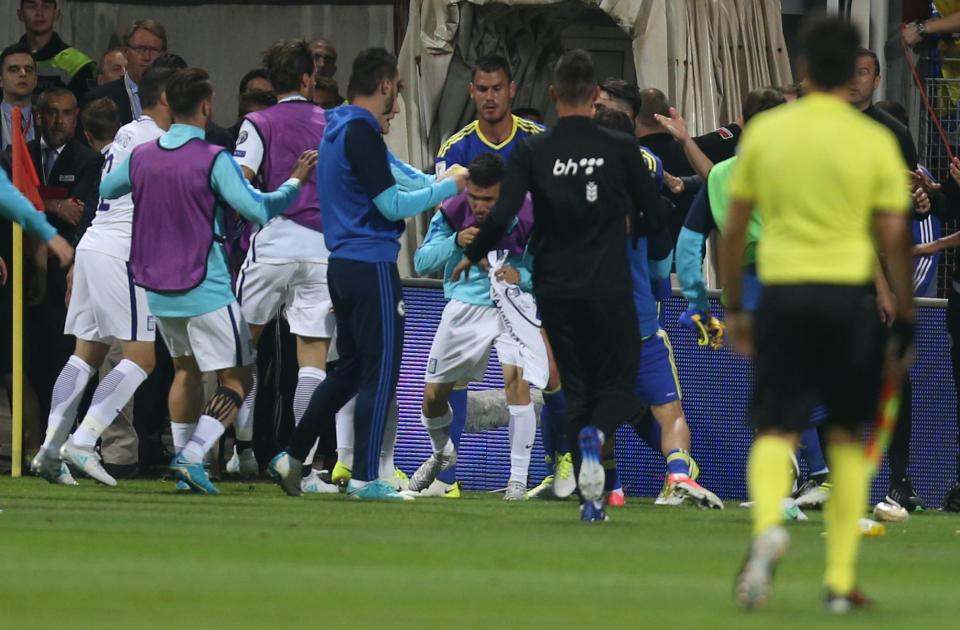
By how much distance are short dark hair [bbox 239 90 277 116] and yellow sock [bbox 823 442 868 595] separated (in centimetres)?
810

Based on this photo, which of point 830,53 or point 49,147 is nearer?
point 830,53

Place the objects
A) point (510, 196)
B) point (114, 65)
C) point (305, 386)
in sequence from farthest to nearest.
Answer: point (114, 65) → point (305, 386) → point (510, 196)

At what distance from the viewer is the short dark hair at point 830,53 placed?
6785mm

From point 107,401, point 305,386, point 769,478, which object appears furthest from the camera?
point 305,386

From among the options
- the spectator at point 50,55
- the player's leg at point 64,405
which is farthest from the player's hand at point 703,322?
the spectator at point 50,55

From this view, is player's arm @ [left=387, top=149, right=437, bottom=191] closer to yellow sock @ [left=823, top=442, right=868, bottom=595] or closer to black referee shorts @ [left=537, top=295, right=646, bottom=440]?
black referee shorts @ [left=537, top=295, right=646, bottom=440]

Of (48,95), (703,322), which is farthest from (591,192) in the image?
(48,95)

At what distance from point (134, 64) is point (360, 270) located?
172 inches

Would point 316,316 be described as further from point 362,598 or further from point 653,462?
point 362,598

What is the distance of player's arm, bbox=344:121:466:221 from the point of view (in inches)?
450

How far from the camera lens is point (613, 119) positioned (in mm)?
12156

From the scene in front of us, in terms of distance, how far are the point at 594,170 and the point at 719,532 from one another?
1795 mm

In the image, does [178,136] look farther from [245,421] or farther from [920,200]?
[920,200]

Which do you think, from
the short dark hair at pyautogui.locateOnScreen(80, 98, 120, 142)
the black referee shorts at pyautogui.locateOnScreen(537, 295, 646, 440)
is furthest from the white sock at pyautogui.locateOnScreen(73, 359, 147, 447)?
the black referee shorts at pyautogui.locateOnScreen(537, 295, 646, 440)
